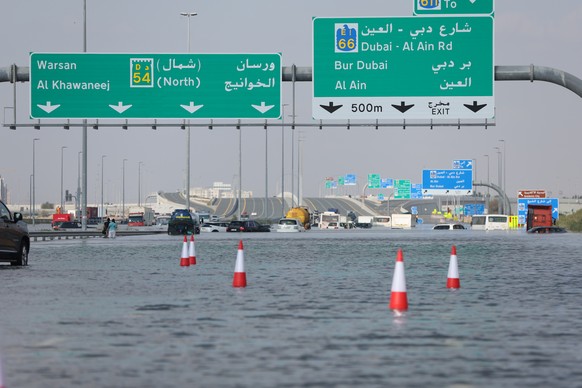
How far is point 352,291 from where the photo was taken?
22750mm

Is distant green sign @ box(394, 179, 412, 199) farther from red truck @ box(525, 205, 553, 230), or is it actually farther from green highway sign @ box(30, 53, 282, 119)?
green highway sign @ box(30, 53, 282, 119)

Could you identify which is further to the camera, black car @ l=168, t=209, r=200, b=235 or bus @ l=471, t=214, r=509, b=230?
bus @ l=471, t=214, r=509, b=230

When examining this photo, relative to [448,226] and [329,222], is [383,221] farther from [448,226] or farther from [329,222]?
[448,226]

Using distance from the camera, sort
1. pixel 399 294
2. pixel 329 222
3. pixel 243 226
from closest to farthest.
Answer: pixel 399 294
pixel 243 226
pixel 329 222

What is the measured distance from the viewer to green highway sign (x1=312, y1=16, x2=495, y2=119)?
45.6m

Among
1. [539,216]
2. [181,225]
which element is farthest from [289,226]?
[181,225]

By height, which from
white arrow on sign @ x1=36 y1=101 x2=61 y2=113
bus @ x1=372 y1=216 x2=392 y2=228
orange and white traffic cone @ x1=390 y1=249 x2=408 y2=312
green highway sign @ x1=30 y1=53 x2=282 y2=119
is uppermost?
green highway sign @ x1=30 y1=53 x2=282 y2=119

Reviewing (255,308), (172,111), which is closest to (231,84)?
(172,111)

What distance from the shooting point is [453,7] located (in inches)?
1779

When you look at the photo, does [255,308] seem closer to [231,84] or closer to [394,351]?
[394,351]

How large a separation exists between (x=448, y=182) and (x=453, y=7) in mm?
84517

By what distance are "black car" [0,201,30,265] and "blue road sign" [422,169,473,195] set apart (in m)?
96.6

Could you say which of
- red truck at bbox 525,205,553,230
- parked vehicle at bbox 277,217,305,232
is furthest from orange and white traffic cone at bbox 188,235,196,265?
red truck at bbox 525,205,553,230

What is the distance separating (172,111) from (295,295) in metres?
27.8
